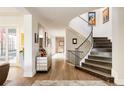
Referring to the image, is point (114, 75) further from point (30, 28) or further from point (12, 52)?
point (12, 52)

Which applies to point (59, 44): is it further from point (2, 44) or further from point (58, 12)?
point (58, 12)

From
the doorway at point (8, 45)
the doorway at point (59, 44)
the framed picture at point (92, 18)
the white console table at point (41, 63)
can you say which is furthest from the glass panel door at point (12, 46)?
the doorway at point (59, 44)

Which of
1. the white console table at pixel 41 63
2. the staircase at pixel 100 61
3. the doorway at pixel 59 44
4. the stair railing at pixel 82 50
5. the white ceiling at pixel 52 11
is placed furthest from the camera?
the doorway at pixel 59 44

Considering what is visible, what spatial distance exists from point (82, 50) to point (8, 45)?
184 inches

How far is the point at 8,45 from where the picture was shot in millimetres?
8117

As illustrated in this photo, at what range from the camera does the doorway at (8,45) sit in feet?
26.5

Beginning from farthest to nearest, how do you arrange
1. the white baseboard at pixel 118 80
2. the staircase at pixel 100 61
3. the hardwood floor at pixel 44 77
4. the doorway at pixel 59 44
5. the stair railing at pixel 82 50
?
the doorway at pixel 59 44, the stair railing at pixel 82 50, the staircase at pixel 100 61, the hardwood floor at pixel 44 77, the white baseboard at pixel 118 80

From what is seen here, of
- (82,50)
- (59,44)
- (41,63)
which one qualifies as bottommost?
(41,63)

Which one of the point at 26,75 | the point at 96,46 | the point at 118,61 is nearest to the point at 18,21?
the point at 26,75

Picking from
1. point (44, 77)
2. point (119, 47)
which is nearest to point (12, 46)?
point (44, 77)

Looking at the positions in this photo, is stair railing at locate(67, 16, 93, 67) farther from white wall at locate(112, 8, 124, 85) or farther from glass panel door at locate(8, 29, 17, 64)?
glass panel door at locate(8, 29, 17, 64)

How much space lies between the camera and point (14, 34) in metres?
8.13

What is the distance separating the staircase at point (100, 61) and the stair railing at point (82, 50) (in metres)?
0.41

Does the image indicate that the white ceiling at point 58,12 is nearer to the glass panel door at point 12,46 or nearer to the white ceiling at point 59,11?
→ the white ceiling at point 59,11
